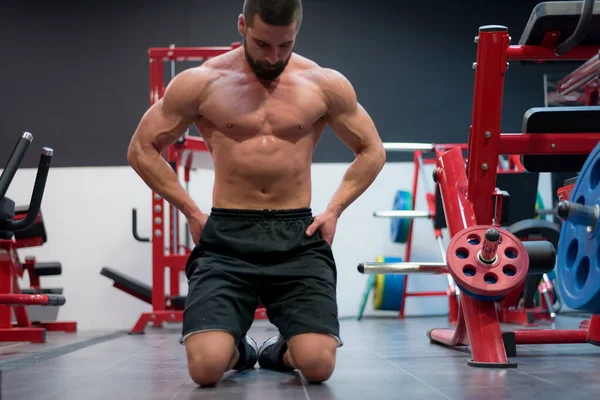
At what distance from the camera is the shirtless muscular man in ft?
7.38

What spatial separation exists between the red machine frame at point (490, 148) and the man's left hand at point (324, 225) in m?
0.57

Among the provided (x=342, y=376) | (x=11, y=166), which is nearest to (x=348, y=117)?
(x=342, y=376)

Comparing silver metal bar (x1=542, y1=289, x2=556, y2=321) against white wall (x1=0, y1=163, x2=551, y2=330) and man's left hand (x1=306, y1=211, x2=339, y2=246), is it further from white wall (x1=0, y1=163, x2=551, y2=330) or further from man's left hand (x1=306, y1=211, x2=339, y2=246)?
man's left hand (x1=306, y1=211, x2=339, y2=246)

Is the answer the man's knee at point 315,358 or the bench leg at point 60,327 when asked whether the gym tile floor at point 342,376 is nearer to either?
the man's knee at point 315,358

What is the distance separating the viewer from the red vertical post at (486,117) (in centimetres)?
250

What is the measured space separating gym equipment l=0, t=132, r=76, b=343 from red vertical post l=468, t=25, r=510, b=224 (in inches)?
82.0

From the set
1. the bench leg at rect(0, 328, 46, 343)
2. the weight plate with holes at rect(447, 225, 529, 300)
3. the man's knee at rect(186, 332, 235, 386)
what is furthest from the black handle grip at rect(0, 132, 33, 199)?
the weight plate with holes at rect(447, 225, 529, 300)

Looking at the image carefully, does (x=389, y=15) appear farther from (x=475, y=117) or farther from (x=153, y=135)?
(x=153, y=135)

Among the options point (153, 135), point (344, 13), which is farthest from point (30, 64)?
point (153, 135)

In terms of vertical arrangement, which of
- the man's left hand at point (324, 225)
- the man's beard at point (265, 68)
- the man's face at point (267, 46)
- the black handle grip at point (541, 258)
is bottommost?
the black handle grip at point (541, 258)

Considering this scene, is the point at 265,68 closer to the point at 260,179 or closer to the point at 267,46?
the point at 267,46

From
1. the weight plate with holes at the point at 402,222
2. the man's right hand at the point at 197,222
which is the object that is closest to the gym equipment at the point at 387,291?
the weight plate with holes at the point at 402,222

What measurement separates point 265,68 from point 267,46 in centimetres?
10

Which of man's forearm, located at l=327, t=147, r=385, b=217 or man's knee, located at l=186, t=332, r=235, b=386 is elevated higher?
man's forearm, located at l=327, t=147, r=385, b=217
